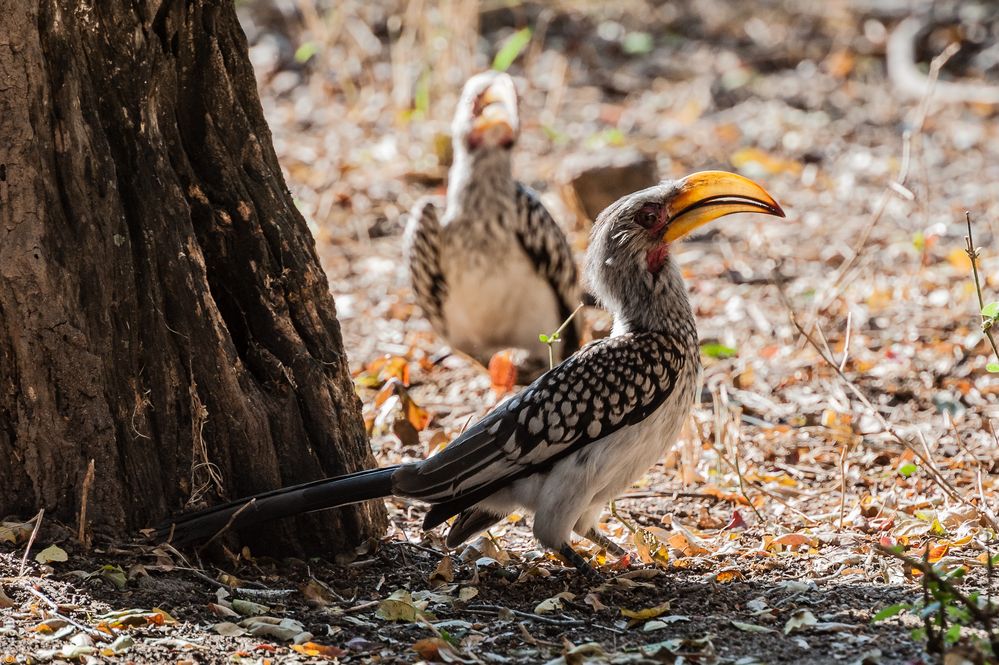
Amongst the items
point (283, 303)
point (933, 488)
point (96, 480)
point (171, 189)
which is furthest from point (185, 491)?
point (933, 488)

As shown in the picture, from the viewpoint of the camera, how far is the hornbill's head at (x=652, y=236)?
3.84 m

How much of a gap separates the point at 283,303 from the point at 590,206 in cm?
405

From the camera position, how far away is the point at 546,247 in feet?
19.7

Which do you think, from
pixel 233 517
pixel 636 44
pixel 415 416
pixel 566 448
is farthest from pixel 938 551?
pixel 636 44

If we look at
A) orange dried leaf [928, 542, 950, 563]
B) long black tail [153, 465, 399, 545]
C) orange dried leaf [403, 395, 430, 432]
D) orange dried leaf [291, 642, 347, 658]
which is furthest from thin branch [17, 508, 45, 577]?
orange dried leaf [928, 542, 950, 563]

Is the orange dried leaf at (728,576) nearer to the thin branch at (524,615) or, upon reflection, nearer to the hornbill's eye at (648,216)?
the thin branch at (524,615)

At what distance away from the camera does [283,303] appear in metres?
3.58

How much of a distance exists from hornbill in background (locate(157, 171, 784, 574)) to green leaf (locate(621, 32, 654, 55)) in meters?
7.23

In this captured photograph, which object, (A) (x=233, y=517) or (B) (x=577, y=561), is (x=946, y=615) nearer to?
(B) (x=577, y=561)

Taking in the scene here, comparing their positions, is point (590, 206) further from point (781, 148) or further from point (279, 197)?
point (279, 197)

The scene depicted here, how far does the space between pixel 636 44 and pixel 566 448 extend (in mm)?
7825

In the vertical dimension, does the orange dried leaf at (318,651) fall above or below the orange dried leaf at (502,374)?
below

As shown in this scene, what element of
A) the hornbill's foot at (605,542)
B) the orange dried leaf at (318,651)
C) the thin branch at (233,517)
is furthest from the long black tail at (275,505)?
the hornbill's foot at (605,542)

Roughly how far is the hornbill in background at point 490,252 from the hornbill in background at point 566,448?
7.25 feet
